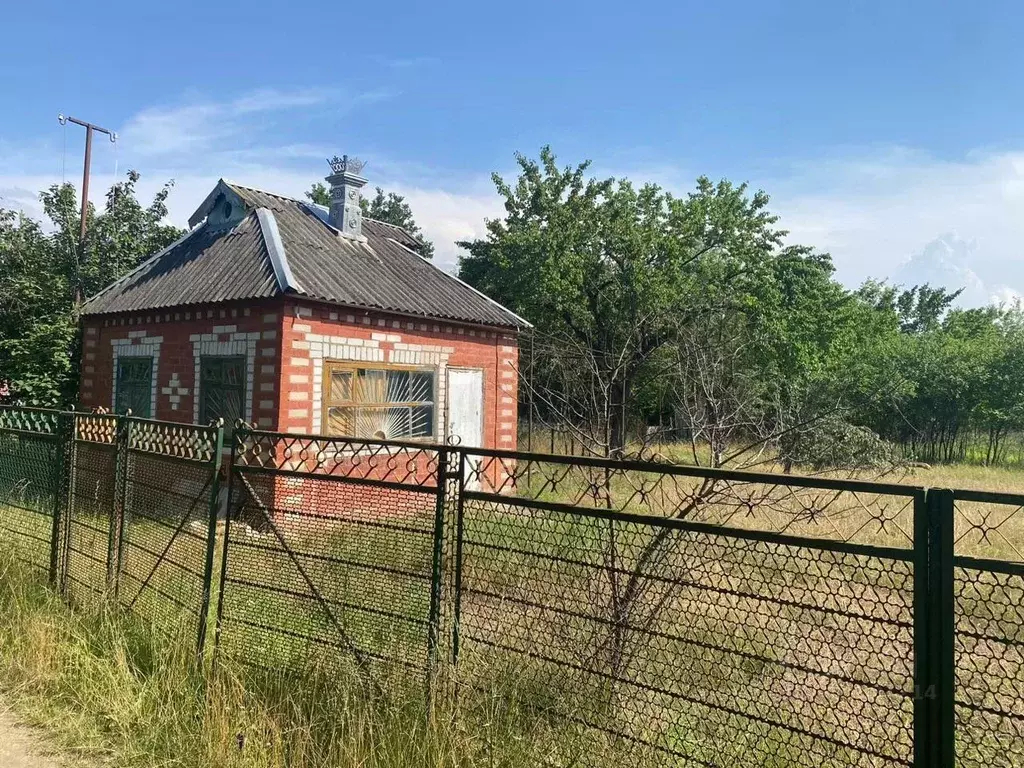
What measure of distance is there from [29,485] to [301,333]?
4374 mm

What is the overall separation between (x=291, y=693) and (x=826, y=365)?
82.8 feet

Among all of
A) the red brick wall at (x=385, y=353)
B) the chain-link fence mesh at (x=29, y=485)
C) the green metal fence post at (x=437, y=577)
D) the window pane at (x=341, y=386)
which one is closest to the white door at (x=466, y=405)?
the red brick wall at (x=385, y=353)

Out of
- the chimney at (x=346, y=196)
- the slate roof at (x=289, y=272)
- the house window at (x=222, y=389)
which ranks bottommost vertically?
the house window at (x=222, y=389)

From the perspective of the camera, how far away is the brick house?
10391 mm

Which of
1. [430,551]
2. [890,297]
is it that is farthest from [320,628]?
[890,297]

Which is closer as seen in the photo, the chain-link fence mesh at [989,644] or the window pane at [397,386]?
the chain-link fence mesh at [989,644]

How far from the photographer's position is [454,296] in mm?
13539

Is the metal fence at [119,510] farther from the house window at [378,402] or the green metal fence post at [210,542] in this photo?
the house window at [378,402]

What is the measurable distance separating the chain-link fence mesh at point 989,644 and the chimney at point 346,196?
11.2m

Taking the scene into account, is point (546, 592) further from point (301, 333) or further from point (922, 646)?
point (301, 333)

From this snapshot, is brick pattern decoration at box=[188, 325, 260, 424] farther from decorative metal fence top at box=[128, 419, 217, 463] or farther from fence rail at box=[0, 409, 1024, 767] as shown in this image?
decorative metal fence top at box=[128, 419, 217, 463]

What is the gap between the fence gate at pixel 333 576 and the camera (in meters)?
3.70

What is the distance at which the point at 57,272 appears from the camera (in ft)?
48.9

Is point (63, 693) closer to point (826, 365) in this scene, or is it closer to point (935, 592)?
point (935, 592)
